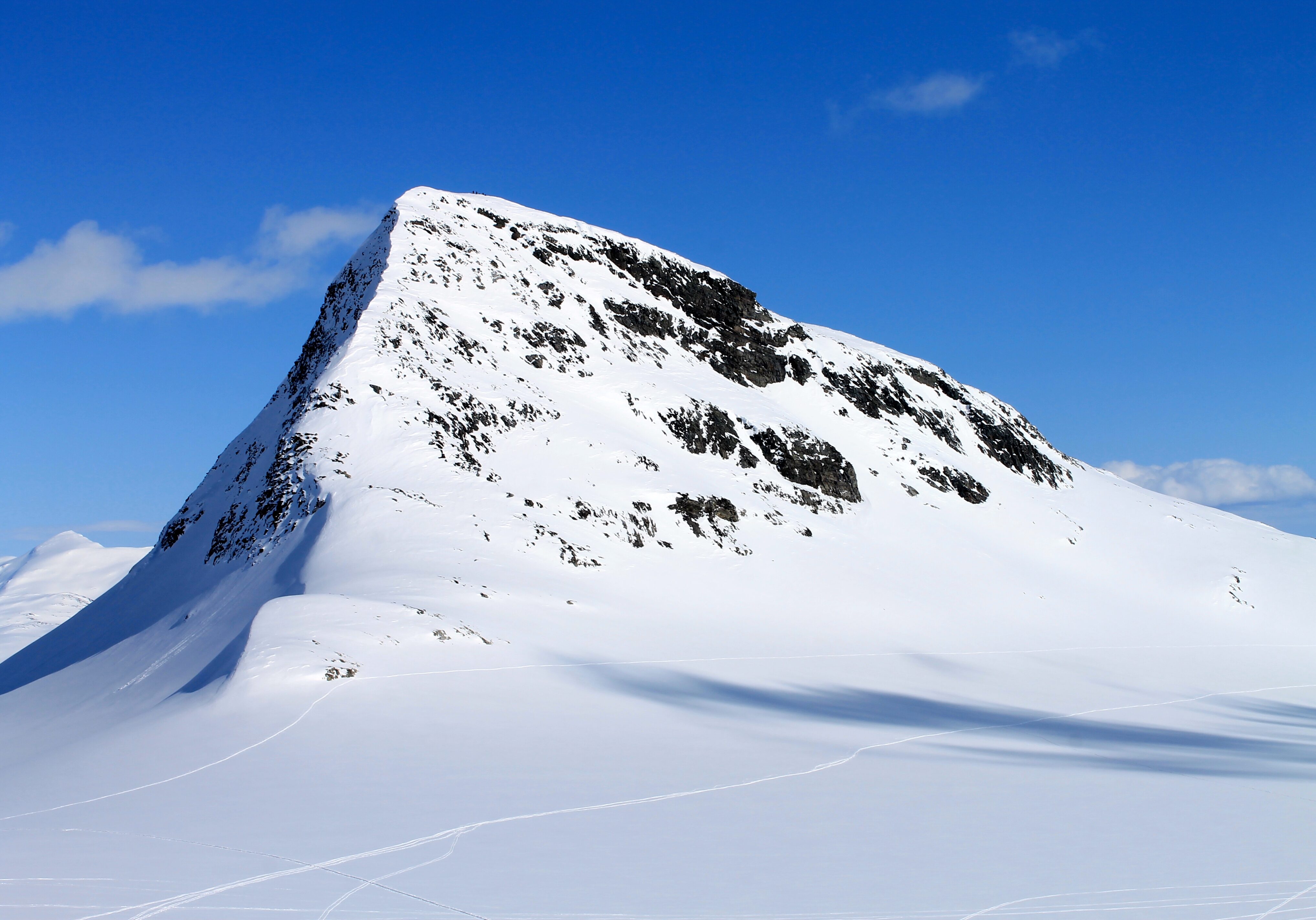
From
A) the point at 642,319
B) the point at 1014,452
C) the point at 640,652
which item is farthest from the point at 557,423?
the point at 1014,452

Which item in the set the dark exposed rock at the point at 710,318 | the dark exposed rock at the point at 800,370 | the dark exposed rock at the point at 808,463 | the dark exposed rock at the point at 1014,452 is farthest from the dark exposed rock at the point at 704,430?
the dark exposed rock at the point at 1014,452

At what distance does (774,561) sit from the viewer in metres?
37.9

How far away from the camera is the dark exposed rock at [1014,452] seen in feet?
192

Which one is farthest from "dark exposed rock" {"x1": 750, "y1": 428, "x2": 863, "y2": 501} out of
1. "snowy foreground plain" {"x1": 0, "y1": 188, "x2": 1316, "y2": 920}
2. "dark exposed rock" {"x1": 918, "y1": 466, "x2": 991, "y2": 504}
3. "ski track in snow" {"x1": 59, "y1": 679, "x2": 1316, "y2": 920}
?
"ski track in snow" {"x1": 59, "y1": 679, "x2": 1316, "y2": 920}

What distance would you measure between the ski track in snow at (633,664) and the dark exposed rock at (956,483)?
14.1 m

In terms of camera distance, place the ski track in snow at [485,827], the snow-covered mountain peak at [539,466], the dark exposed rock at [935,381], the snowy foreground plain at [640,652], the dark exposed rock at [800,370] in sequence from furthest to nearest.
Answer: the dark exposed rock at [935,381] < the dark exposed rock at [800,370] < the snow-covered mountain peak at [539,466] < the snowy foreground plain at [640,652] < the ski track in snow at [485,827]

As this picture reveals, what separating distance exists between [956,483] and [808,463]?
1078 centimetres

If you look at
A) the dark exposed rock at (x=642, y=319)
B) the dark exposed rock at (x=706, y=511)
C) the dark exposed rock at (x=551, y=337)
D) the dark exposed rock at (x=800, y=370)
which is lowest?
the dark exposed rock at (x=706, y=511)

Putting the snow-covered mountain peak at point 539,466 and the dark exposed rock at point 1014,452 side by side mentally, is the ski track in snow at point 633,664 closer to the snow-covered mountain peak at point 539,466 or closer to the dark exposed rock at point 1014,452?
the snow-covered mountain peak at point 539,466

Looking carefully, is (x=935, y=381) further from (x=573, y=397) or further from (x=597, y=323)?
(x=573, y=397)

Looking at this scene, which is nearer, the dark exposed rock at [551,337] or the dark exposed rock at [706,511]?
the dark exposed rock at [706,511]

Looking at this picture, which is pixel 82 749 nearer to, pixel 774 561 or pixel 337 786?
pixel 337 786

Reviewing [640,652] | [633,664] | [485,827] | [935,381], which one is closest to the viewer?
[485,827]

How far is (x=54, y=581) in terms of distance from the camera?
127 meters
